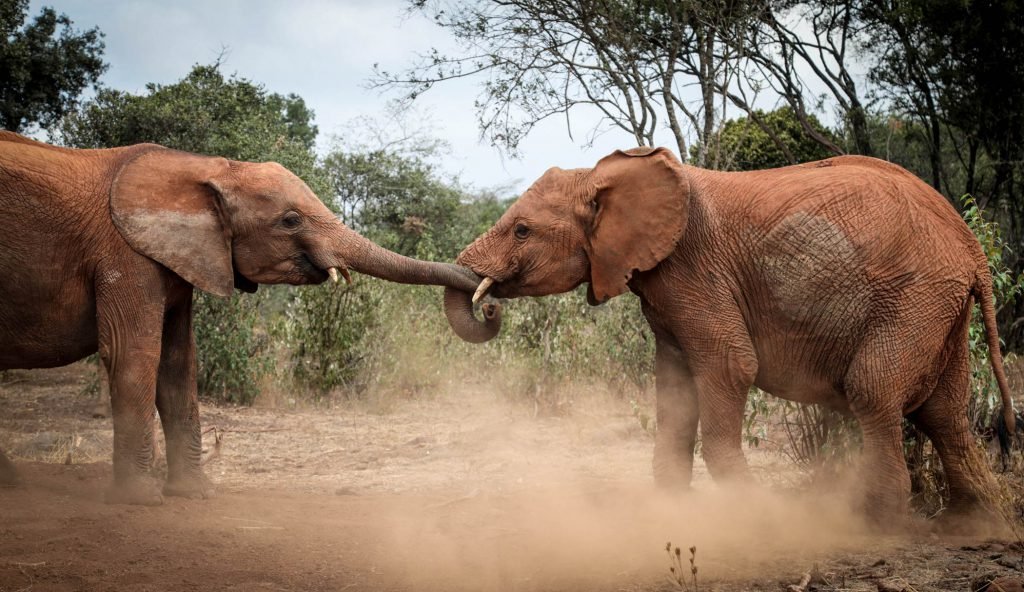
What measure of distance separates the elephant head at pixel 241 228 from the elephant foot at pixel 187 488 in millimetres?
1499

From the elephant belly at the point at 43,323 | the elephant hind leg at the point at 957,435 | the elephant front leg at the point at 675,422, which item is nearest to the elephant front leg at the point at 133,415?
the elephant belly at the point at 43,323

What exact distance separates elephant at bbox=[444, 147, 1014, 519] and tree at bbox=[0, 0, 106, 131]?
36.4ft

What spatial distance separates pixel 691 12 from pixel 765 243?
316 inches

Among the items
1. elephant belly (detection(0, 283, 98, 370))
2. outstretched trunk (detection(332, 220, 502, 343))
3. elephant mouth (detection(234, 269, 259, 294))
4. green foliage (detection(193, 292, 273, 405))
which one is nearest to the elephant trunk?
outstretched trunk (detection(332, 220, 502, 343))

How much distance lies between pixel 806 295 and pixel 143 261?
4556 millimetres

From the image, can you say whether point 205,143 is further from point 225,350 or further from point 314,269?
point 314,269

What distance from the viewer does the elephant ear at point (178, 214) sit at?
7.08 metres

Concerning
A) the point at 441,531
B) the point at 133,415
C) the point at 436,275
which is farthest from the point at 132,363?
the point at 441,531

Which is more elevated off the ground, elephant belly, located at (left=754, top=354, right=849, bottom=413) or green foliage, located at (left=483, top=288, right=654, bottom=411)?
green foliage, located at (left=483, top=288, right=654, bottom=411)

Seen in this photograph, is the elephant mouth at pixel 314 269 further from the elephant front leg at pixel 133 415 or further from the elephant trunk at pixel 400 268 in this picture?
the elephant front leg at pixel 133 415

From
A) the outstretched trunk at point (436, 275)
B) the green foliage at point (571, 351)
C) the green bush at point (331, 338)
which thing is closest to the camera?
the outstretched trunk at point (436, 275)

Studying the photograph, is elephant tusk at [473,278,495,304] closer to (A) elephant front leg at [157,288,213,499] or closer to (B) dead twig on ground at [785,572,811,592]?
(A) elephant front leg at [157,288,213,499]

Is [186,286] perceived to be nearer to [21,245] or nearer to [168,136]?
[21,245]

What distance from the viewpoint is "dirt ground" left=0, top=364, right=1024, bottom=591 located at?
5688 mm
